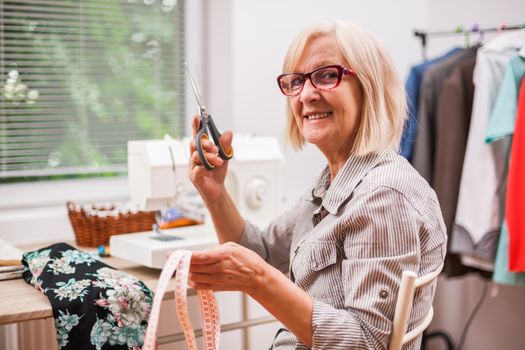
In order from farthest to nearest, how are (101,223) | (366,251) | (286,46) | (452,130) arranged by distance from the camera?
(286,46) < (452,130) < (101,223) < (366,251)

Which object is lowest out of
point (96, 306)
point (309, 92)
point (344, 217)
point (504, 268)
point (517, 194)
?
point (504, 268)

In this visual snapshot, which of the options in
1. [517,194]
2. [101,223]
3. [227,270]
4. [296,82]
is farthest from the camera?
[517,194]

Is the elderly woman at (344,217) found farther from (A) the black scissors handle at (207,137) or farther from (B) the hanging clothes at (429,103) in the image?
(B) the hanging clothes at (429,103)

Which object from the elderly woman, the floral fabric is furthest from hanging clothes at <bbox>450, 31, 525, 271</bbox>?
the floral fabric

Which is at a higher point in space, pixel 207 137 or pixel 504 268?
pixel 207 137

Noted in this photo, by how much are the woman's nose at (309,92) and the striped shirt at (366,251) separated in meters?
0.16

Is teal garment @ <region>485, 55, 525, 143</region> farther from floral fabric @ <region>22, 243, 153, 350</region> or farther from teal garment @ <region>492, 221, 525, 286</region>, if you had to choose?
floral fabric @ <region>22, 243, 153, 350</region>

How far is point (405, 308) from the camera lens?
4.08 feet

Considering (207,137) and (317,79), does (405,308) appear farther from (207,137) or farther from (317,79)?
(207,137)

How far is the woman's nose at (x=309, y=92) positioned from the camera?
59.2 inches

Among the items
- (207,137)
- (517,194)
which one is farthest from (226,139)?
(517,194)

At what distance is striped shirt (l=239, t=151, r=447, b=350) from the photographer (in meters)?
1.27

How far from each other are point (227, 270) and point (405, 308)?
334mm

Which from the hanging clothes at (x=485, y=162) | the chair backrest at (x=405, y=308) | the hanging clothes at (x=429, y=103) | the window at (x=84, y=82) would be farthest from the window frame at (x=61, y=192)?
the chair backrest at (x=405, y=308)
